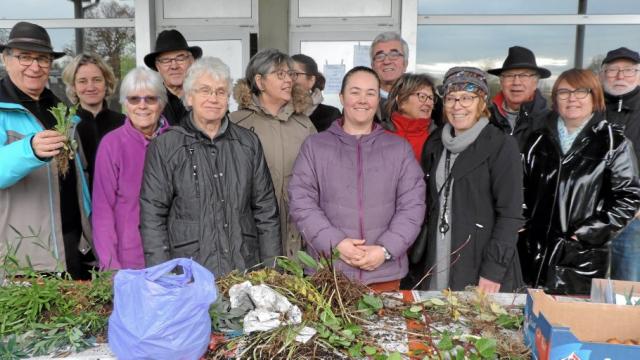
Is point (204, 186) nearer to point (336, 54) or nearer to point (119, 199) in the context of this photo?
point (119, 199)

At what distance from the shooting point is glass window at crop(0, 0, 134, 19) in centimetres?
568

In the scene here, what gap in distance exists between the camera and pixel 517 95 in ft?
10.0

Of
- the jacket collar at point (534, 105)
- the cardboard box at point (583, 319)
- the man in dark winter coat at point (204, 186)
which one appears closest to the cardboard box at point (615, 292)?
the cardboard box at point (583, 319)

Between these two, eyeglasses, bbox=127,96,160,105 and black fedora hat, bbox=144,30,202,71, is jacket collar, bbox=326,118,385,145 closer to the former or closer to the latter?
eyeglasses, bbox=127,96,160,105

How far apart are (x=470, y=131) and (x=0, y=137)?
2171 mm

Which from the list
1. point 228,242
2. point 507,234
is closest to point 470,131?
point 507,234

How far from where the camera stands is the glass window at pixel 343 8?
17.1 ft

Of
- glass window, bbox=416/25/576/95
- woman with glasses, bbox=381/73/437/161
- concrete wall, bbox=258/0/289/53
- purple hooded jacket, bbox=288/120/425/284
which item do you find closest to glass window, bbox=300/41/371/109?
concrete wall, bbox=258/0/289/53

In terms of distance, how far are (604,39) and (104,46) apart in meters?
5.53

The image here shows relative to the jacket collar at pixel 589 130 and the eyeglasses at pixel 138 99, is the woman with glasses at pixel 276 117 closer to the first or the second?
the eyeglasses at pixel 138 99

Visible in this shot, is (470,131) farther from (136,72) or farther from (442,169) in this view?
(136,72)

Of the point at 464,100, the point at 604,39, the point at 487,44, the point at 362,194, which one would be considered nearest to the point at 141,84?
the point at 362,194

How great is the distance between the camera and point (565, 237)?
251 centimetres

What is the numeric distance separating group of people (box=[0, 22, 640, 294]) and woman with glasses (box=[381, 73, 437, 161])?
18cm
